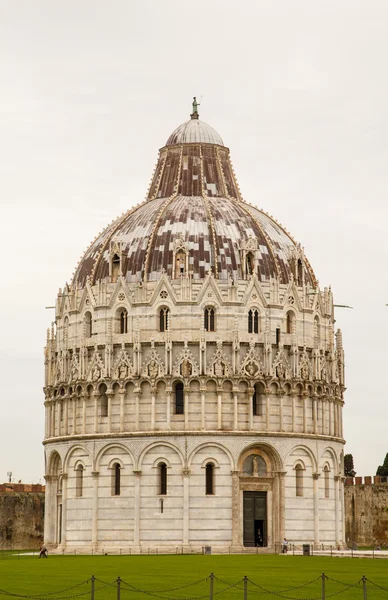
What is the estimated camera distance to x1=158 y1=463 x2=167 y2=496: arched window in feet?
317

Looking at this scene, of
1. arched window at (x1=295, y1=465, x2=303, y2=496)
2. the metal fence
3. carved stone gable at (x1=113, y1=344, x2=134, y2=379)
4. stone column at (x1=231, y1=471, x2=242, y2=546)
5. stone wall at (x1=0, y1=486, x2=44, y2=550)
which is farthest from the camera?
stone wall at (x1=0, y1=486, x2=44, y2=550)

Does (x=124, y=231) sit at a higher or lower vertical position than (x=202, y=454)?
higher

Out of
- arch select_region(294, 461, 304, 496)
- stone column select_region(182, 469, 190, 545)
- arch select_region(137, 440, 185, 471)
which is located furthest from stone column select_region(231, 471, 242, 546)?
arch select_region(294, 461, 304, 496)

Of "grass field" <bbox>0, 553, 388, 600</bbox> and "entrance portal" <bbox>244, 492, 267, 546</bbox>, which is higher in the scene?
"entrance portal" <bbox>244, 492, 267, 546</bbox>

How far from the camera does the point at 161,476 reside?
96812mm

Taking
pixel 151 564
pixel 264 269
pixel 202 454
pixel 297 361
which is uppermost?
pixel 264 269

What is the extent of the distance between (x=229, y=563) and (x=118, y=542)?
2409cm

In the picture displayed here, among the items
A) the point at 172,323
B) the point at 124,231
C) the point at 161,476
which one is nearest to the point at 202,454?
the point at 161,476

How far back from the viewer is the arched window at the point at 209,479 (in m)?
96.2

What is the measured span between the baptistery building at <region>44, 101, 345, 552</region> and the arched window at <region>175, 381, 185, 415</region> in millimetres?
94

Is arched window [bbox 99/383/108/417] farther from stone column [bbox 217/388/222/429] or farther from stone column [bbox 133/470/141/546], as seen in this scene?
stone column [bbox 217/388/222/429]

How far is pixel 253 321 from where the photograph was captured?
98938mm

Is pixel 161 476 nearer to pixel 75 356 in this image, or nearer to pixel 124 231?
pixel 75 356

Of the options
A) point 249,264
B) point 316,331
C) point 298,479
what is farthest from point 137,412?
point 316,331
